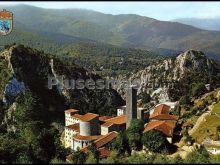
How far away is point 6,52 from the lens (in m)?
133

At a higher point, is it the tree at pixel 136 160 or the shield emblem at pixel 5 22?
the shield emblem at pixel 5 22

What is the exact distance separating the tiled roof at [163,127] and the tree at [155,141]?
287cm

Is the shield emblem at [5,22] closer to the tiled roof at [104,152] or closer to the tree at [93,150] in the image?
the tree at [93,150]

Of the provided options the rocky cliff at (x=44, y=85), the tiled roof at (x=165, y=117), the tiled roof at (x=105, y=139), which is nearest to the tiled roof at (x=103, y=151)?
the tiled roof at (x=105, y=139)

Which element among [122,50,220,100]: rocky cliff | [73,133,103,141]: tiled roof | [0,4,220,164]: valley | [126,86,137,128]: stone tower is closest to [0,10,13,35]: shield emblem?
[0,4,220,164]: valley

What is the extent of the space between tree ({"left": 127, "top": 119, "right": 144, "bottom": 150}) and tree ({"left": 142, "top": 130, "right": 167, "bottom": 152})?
2503mm

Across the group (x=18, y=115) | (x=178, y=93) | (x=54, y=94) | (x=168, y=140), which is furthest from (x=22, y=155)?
(x=178, y=93)

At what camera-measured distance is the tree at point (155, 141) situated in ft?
241

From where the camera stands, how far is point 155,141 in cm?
7356

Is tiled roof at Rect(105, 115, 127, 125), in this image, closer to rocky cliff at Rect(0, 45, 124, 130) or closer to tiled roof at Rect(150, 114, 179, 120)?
tiled roof at Rect(150, 114, 179, 120)

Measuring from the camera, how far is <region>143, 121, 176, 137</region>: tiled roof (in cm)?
7733

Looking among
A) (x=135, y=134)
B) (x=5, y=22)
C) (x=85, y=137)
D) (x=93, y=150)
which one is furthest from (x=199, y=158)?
(x=5, y=22)

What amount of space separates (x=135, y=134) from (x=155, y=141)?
495 cm

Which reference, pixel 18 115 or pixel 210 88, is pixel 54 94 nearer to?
pixel 18 115
